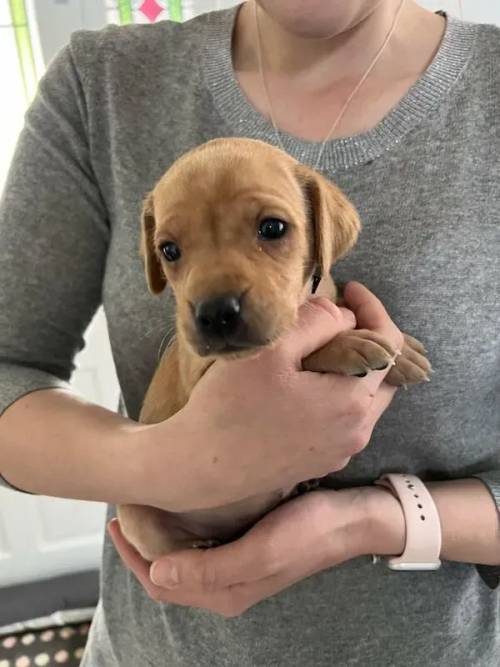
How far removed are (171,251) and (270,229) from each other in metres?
0.14

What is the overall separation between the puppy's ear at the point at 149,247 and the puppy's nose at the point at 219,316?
227 mm

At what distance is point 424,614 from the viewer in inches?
42.4

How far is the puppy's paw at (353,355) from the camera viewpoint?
2.91 feet

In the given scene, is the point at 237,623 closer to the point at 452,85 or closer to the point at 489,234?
the point at 489,234

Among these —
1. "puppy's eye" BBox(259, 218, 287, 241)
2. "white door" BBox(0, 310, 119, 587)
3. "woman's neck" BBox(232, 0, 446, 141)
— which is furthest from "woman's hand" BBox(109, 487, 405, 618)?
"white door" BBox(0, 310, 119, 587)

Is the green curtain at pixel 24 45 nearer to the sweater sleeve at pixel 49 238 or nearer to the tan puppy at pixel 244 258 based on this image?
the sweater sleeve at pixel 49 238

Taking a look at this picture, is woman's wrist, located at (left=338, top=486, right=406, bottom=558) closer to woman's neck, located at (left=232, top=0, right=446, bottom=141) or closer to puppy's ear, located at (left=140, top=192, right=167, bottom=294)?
puppy's ear, located at (left=140, top=192, right=167, bottom=294)

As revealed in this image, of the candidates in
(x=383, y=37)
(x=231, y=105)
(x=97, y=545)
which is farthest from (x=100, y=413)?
(x=97, y=545)

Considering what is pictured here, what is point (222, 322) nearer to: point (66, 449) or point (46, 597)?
point (66, 449)

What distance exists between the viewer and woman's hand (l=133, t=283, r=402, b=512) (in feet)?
2.83

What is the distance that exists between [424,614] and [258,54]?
3.19ft

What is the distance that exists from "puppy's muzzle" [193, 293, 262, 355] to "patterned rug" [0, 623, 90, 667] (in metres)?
1.89

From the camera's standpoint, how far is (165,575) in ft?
3.09

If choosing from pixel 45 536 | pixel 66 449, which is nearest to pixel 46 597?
pixel 45 536
